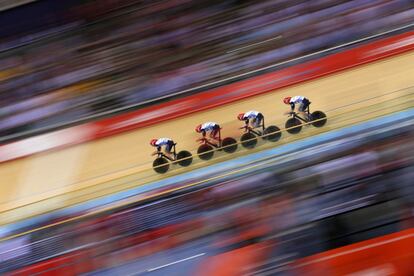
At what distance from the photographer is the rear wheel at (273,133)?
4.45m

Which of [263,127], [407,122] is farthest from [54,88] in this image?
[407,122]

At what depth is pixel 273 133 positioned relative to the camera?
4719 mm

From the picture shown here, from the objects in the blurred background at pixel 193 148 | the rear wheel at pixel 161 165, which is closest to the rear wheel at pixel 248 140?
the blurred background at pixel 193 148

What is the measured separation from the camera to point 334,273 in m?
2.59

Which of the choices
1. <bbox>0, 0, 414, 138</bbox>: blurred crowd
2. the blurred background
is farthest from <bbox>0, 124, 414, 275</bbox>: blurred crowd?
<bbox>0, 0, 414, 138</bbox>: blurred crowd

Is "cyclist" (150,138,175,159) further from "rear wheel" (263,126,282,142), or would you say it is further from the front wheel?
the front wheel

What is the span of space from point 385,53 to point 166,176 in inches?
108

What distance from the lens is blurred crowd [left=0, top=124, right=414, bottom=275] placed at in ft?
8.69

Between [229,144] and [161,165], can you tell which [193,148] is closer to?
[229,144]

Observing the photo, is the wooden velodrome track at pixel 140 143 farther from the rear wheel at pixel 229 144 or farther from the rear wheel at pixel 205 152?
the rear wheel at pixel 205 152

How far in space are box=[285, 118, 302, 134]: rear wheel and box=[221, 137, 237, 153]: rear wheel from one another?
45cm

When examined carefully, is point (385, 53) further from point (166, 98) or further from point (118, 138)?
point (118, 138)

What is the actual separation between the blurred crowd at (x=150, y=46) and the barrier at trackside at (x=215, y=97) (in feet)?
0.57

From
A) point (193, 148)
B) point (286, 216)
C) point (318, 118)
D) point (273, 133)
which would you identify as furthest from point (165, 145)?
point (286, 216)
